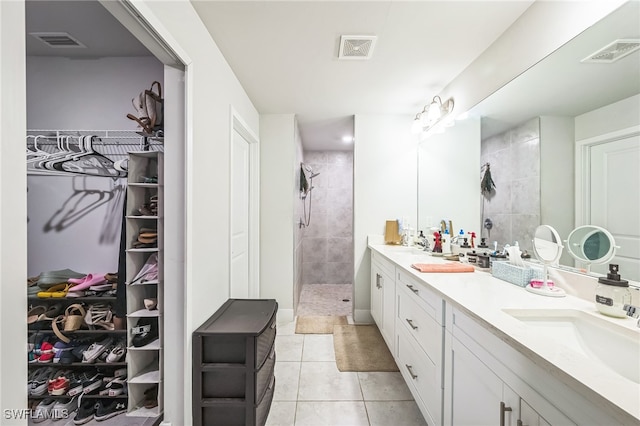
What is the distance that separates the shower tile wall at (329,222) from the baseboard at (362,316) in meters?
1.76

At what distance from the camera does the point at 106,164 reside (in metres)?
1.94

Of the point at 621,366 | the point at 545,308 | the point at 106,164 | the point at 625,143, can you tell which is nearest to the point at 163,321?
the point at 106,164

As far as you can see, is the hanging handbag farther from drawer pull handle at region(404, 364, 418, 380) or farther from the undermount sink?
drawer pull handle at region(404, 364, 418, 380)

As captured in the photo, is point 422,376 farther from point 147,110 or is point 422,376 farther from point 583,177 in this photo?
point 147,110

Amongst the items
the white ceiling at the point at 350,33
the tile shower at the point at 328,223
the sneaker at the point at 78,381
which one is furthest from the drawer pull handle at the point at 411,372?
the tile shower at the point at 328,223

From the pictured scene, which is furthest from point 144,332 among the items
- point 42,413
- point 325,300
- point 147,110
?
point 325,300

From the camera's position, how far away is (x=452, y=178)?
2.42 m

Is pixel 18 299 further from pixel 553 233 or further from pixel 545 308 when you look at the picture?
pixel 553 233

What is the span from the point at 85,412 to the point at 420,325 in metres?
2.10

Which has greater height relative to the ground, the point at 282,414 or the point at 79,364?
the point at 79,364

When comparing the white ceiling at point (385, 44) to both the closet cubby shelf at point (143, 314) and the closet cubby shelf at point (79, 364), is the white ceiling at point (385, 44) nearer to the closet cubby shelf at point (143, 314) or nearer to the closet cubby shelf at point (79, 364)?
the closet cubby shelf at point (143, 314)

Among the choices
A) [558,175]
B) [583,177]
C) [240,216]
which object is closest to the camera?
[583,177]

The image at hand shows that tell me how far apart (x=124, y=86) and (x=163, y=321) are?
1.75 m

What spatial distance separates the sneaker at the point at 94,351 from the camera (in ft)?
5.36
